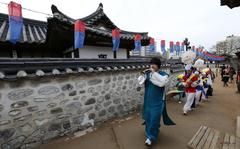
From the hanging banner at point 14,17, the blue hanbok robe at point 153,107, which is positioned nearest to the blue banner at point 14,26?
the hanging banner at point 14,17

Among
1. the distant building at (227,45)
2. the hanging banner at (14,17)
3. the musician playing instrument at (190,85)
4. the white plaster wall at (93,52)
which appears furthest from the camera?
the distant building at (227,45)

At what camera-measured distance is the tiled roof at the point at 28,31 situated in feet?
29.3

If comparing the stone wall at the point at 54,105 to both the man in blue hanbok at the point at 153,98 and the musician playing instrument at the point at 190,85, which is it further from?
the musician playing instrument at the point at 190,85

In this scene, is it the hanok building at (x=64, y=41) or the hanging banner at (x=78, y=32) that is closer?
the hanging banner at (x=78, y=32)

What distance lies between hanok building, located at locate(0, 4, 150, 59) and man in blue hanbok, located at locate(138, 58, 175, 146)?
4.87m

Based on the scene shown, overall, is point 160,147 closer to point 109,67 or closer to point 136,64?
point 109,67

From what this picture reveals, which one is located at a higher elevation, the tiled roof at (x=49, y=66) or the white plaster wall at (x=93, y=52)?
the white plaster wall at (x=93, y=52)

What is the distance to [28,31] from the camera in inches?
439

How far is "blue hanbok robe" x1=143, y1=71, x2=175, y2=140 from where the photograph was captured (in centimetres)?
404

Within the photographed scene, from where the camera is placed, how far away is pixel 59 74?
4.59 m

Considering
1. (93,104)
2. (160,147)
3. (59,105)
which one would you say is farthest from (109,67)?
(160,147)

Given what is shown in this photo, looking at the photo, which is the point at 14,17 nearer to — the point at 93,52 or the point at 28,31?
the point at 93,52

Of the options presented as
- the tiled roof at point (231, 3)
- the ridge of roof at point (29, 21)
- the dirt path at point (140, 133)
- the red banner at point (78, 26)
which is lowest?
the dirt path at point (140, 133)

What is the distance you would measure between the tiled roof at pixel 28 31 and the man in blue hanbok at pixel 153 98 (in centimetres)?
709
